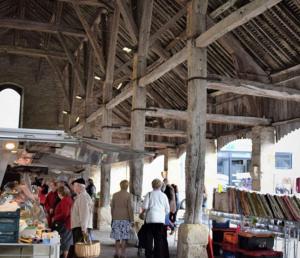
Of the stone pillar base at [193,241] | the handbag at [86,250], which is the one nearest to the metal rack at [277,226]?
the stone pillar base at [193,241]

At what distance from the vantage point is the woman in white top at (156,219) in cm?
750

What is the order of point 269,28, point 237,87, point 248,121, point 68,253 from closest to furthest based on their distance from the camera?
point 68,253 → point 237,87 → point 269,28 → point 248,121

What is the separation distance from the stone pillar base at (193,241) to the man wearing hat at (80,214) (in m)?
1.54

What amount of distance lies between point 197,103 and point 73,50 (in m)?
13.2

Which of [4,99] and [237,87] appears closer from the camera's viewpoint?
[237,87]

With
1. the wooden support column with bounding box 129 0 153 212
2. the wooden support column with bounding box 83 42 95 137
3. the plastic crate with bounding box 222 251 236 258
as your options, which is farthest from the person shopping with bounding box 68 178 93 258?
the wooden support column with bounding box 83 42 95 137

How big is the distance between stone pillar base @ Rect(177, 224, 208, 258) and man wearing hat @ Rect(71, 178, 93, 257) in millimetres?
1538

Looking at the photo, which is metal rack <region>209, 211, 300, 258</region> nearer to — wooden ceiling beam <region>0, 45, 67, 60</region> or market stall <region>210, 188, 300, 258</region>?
market stall <region>210, 188, 300, 258</region>

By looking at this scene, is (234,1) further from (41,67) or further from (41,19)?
(41,67)

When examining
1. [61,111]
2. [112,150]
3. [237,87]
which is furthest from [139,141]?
[61,111]

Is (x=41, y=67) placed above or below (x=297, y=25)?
above

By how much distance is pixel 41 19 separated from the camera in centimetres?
2058

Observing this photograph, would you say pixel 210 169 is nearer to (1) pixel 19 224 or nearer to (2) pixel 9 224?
(1) pixel 19 224

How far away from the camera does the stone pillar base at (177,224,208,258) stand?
7.49 metres
